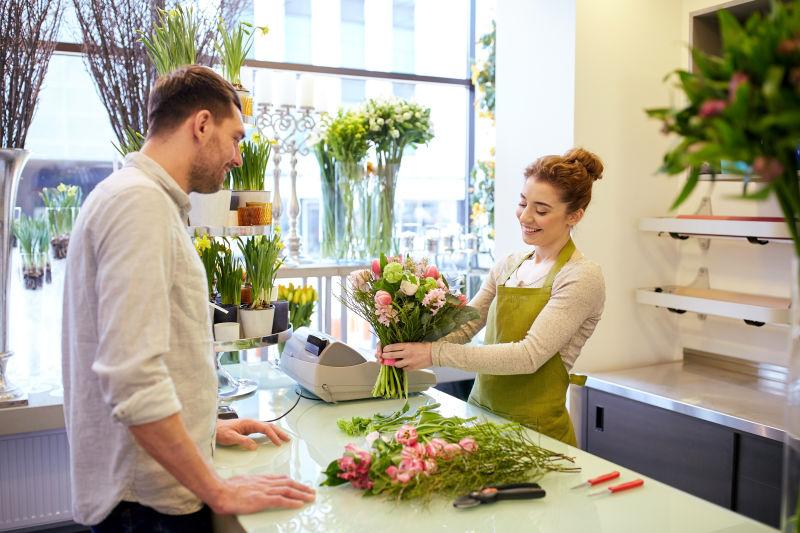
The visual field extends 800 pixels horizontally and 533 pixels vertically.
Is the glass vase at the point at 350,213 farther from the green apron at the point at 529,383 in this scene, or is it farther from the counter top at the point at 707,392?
the green apron at the point at 529,383

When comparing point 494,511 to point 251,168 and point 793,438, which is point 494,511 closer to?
point 793,438

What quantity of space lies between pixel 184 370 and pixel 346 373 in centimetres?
87

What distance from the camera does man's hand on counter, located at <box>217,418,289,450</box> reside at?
1912 mm

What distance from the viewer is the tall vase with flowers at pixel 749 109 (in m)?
0.84

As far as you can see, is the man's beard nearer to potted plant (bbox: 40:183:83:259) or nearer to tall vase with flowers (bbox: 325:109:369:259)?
potted plant (bbox: 40:183:83:259)

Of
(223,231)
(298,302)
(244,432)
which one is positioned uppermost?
(223,231)

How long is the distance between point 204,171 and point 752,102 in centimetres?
109

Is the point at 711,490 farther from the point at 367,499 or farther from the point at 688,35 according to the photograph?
the point at 688,35

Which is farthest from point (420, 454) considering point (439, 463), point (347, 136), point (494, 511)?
point (347, 136)

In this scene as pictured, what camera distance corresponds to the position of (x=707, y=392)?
2.90m

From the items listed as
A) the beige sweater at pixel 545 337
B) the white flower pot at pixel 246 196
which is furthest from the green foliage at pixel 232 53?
the beige sweater at pixel 545 337

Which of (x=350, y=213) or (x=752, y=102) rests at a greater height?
(x=752, y=102)

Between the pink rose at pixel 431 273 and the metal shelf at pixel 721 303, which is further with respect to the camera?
the metal shelf at pixel 721 303

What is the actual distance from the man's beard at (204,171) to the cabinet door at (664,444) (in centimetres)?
200
